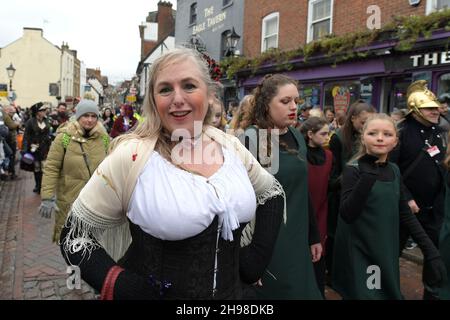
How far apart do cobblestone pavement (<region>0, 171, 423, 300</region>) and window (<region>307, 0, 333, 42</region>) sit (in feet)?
25.4

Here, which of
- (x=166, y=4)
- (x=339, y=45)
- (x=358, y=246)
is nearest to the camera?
(x=358, y=246)

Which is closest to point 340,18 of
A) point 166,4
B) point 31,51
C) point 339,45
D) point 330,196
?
point 339,45

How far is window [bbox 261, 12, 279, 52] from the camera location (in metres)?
13.9

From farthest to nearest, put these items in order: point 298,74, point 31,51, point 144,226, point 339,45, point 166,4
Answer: point 31,51 → point 166,4 → point 298,74 → point 339,45 → point 144,226

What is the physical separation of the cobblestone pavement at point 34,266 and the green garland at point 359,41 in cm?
467

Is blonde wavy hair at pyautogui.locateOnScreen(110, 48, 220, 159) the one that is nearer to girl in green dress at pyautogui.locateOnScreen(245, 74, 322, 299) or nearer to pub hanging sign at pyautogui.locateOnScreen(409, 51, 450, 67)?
girl in green dress at pyautogui.locateOnScreen(245, 74, 322, 299)

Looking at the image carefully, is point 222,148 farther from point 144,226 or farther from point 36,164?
point 36,164

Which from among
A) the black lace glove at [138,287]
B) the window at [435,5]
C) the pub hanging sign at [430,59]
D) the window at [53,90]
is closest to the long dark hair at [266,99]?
the black lace glove at [138,287]

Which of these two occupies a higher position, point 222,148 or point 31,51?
point 31,51

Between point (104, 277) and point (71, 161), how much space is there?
123 inches

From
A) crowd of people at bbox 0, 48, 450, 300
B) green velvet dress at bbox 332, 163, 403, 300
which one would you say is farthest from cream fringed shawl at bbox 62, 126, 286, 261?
green velvet dress at bbox 332, 163, 403, 300

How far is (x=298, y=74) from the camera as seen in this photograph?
12445mm

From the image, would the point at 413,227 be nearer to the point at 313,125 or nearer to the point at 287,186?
the point at 287,186

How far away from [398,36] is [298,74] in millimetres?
4138
